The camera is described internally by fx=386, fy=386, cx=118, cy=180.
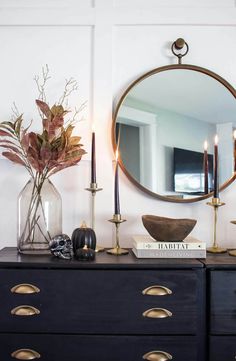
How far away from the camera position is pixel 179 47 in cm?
195

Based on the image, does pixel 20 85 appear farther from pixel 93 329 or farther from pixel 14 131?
pixel 93 329

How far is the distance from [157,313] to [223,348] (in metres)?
0.29

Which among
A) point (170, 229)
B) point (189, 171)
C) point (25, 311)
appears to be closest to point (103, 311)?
point (25, 311)

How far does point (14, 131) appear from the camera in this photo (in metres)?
1.79

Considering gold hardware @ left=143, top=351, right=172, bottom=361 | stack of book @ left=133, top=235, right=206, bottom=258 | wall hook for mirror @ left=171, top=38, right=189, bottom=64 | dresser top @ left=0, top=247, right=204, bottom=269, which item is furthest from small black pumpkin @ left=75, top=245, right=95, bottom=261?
wall hook for mirror @ left=171, top=38, right=189, bottom=64

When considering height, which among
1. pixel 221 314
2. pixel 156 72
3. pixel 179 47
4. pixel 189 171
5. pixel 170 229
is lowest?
pixel 221 314

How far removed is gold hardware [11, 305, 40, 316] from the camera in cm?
146

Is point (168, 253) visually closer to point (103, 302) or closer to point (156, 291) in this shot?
point (156, 291)

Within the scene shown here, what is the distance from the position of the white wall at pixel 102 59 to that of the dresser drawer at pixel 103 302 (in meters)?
0.48

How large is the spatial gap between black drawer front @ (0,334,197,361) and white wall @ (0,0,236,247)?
0.57 metres

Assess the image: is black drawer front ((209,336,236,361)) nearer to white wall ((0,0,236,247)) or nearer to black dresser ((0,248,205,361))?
black dresser ((0,248,205,361))

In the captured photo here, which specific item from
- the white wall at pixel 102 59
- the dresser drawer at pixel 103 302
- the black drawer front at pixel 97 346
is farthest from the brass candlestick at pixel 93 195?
the black drawer front at pixel 97 346

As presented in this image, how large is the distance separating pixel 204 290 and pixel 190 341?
0.64 ft

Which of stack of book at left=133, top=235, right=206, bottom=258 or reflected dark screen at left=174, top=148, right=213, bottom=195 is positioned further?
reflected dark screen at left=174, top=148, right=213, bottom=195
